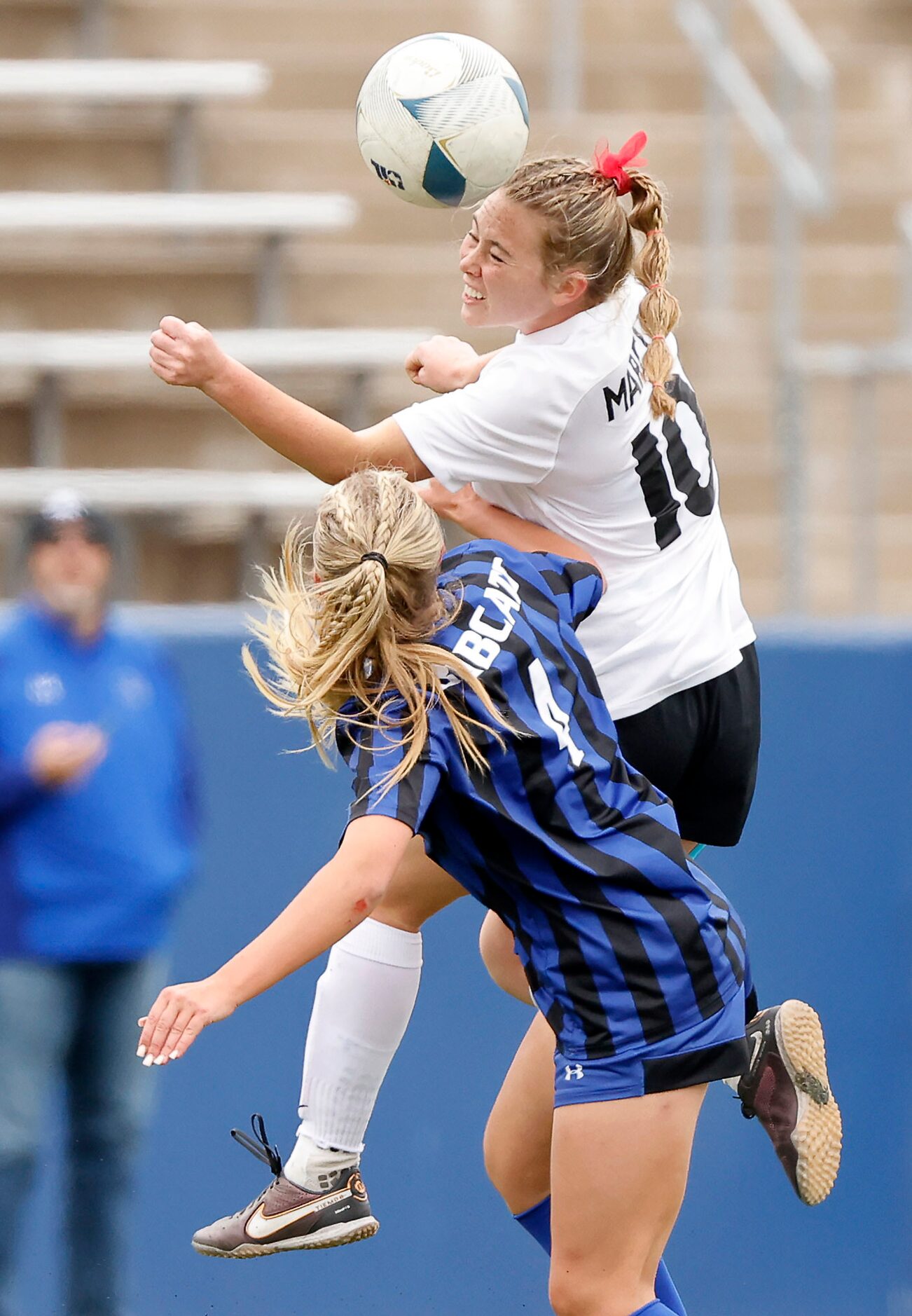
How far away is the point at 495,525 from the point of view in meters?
3.14

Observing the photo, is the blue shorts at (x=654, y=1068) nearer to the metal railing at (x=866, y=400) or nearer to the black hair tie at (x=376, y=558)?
the black hair tie at (x=376, y=558)

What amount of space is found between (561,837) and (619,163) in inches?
44.5

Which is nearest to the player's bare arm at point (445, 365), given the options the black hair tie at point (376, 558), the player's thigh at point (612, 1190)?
the black hair tie at point (376, 558)

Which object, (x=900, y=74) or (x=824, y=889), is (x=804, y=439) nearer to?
(x=900, y=74)

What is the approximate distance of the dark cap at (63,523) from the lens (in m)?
3.86

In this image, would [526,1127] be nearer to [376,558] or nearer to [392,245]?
[376,558]

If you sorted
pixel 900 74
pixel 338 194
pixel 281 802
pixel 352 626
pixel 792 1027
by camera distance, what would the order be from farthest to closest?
pixel 900 74, pixel 338 194, pixel 281 802, pixel 792 1027, pixel 352 626

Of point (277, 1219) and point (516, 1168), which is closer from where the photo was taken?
point (277, 1219)

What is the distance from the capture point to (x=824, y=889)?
181 inches

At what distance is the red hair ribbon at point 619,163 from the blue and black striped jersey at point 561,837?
2.21 ft

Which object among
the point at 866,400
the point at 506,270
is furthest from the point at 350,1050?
the point at 866,400

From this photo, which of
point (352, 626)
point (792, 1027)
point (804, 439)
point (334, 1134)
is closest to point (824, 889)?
point (792, 1027)

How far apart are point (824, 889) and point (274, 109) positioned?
4.60 meters

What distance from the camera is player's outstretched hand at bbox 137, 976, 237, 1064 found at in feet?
7.65
